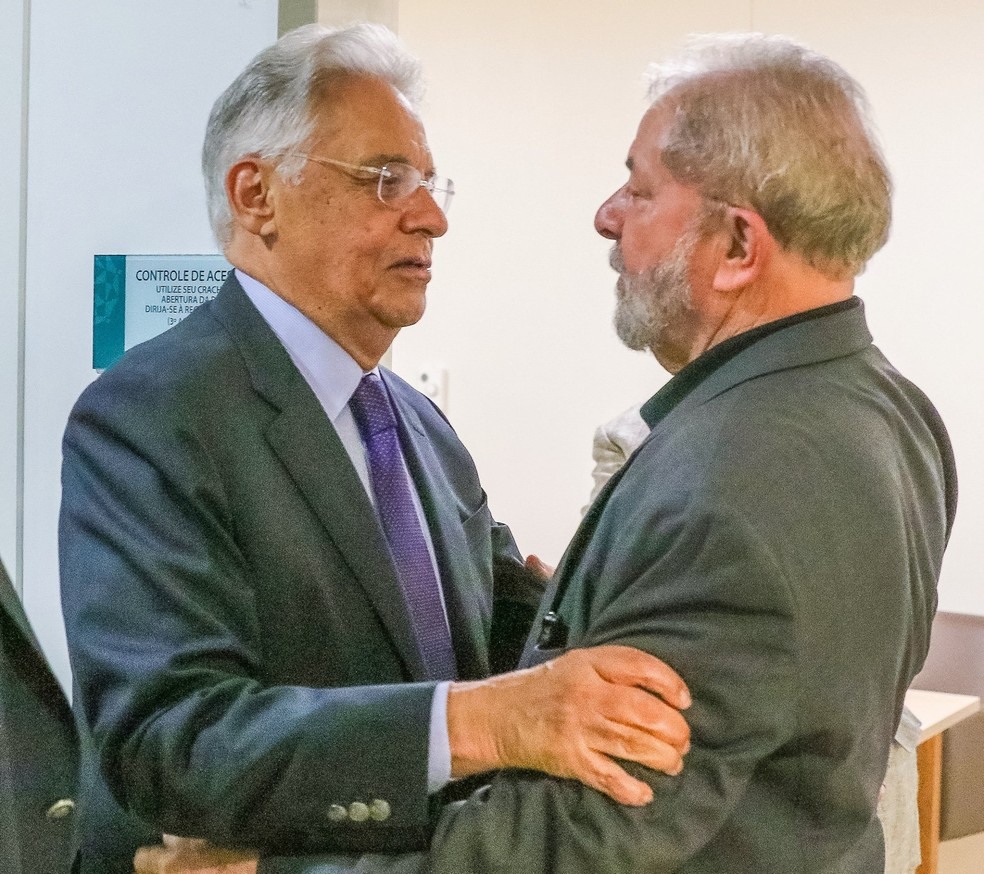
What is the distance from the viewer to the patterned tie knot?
1.60m

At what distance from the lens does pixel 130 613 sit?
125 centimetres

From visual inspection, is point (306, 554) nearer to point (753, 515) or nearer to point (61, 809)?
point (61, 809)

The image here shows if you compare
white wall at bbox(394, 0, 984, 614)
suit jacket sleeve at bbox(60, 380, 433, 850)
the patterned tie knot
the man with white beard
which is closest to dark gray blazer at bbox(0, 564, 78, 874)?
suit jacket sleeve at bbox(60, 380, 433, 850)

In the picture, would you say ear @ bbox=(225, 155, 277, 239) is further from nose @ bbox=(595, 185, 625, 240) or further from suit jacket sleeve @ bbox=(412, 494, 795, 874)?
suit jacket sleeve @ bbox=(412, 494, 795, 874)

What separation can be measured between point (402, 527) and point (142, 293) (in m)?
0.69

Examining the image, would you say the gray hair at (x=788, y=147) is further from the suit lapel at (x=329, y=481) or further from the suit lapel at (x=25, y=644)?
the suit lapel at (x=25, y=644)

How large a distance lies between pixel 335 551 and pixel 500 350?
9.20 ft

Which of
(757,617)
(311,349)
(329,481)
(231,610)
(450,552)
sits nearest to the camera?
(757,617)

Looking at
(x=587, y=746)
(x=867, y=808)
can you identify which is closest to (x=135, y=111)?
(x=587, y=746)

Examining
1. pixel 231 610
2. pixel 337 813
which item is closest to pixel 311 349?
pixel 231 610

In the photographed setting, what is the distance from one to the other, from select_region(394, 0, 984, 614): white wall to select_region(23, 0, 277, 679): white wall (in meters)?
2.03

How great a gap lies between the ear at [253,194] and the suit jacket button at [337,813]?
0.72 metres

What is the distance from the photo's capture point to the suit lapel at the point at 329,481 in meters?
1.41

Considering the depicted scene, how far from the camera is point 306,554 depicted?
4.54 feet
